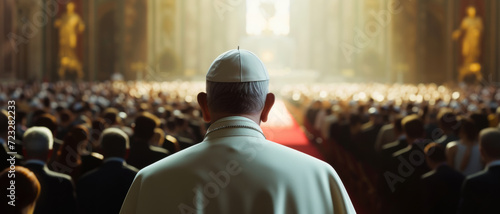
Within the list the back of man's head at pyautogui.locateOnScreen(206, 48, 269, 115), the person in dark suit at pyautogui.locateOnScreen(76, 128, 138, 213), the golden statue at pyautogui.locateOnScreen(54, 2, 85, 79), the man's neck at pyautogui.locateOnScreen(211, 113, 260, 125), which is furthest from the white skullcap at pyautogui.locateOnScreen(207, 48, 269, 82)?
the golden statue at pyautogui.locateOnScreen(54, 2, 85, 79)

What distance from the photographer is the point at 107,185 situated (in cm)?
489

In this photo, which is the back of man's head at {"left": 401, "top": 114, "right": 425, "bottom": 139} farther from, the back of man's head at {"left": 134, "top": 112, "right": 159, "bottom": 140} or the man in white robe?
the man in white robe

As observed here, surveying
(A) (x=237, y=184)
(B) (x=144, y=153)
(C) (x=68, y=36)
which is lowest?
(B) (x=144, y=153)

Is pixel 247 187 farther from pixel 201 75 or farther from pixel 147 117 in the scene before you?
pixel 201 75

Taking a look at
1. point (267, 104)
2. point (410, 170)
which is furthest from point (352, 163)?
point (267, 104)

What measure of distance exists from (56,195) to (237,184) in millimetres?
3035

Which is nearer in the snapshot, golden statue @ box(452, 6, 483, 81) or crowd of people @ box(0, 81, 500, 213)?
crowd of people @ box(0, 81, 500, 213)

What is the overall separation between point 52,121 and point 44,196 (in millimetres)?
3467

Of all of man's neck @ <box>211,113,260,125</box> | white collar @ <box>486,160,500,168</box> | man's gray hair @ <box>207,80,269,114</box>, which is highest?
man's gray hair @ <box>207,80,269,114</box>

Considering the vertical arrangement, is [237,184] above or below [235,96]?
below

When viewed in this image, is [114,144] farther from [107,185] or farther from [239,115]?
[239,115]

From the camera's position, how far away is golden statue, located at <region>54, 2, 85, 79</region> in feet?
122

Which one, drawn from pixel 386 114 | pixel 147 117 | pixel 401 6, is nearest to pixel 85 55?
pixel 401 6

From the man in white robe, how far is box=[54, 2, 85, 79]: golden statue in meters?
36.3
